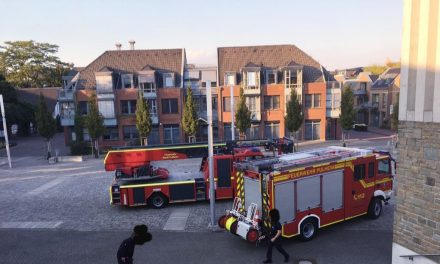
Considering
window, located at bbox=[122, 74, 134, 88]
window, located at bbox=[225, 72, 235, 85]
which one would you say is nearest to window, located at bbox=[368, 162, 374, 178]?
window, located at bbox=[225, 72, 235, 85]

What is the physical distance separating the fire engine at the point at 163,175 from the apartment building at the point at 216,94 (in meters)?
20.7

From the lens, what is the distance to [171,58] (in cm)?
3928

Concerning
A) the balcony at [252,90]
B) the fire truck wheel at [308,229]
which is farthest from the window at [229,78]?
the fire truck wheel at [308,229]

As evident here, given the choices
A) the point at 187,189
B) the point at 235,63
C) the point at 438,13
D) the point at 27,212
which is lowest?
the point at 27,212

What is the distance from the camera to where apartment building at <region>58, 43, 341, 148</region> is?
120ft

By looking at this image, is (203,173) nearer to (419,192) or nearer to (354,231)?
(354,231)

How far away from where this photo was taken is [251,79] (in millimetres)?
36656

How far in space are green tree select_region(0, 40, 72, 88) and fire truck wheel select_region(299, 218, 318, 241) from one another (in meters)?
68.4

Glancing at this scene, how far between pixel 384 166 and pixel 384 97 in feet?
141

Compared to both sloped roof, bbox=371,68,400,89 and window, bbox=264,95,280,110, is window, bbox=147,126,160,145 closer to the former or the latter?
window, bbox=264,95,280,110

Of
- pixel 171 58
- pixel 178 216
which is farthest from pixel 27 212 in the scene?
pixel 171 58

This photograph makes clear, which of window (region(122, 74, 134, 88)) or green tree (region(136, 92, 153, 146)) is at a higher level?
window (region(122, 74, 134, 88))

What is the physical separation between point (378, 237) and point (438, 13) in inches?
313

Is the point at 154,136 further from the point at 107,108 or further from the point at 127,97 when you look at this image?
the point at 107,108
